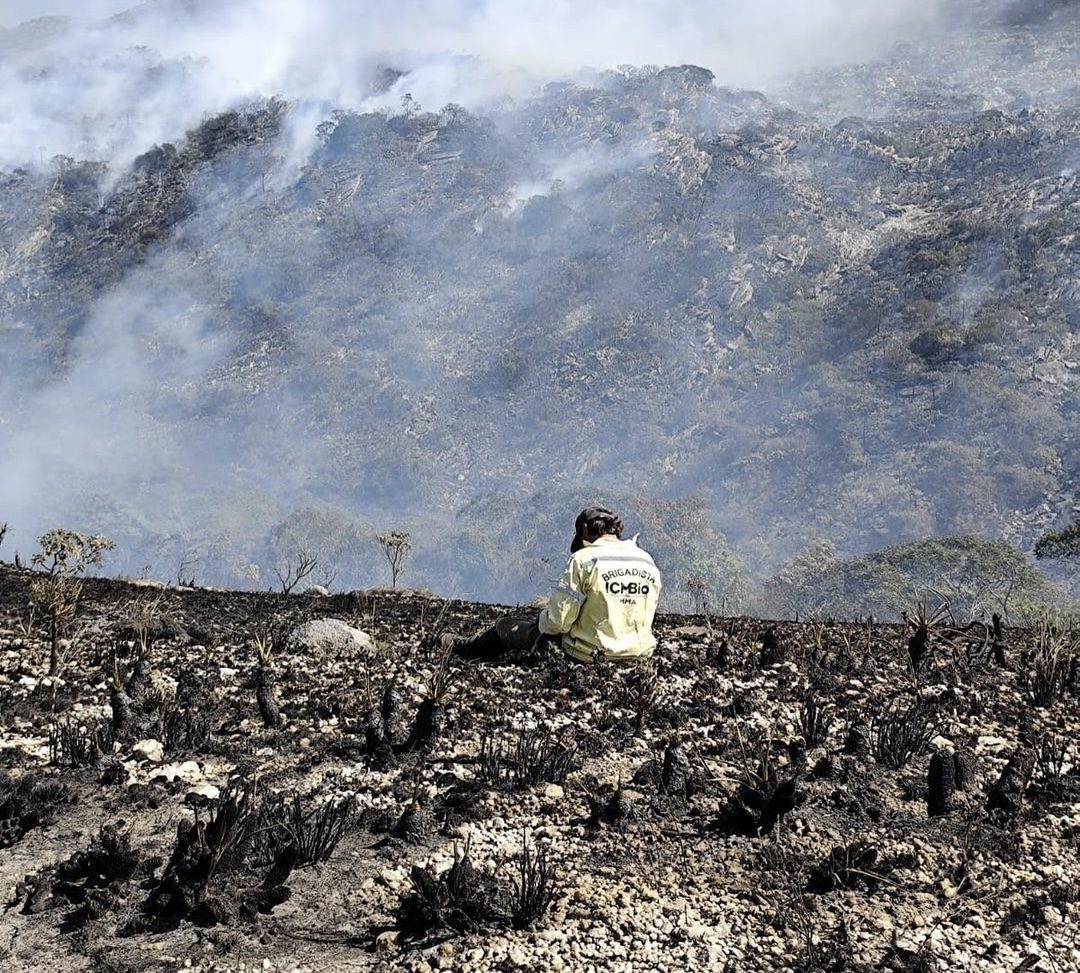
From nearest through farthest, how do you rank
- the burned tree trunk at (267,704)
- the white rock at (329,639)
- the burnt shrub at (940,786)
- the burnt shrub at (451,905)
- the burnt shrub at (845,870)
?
the burnt shrub at (451,905) → the burnt shrub at (845,870) → the burnt shrub at (940,786) → the burned tree trunk at (267,704) → the white rock at (329,639)

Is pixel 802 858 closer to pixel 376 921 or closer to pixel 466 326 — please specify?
pixel 376 921

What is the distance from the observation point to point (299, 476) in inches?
3381

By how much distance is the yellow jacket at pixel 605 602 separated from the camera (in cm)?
648

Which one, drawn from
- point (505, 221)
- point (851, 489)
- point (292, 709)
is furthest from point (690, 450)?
point (292, 709)

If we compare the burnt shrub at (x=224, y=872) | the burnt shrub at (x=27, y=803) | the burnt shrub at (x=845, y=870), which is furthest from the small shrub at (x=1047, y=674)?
the burnt shrub at (x=27, y=803)

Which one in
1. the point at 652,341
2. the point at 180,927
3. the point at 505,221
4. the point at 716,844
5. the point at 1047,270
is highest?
the point at 505,221

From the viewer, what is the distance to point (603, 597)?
6.57 m

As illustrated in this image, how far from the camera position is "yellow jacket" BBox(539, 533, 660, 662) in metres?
6.48

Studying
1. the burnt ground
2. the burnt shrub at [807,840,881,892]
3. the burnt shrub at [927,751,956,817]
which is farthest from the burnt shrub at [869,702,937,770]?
the burnt shrub at [807,840,881,892]

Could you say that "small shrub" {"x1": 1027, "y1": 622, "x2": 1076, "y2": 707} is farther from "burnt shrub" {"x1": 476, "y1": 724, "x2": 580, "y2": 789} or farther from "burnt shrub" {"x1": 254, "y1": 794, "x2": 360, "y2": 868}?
"burnt shrub" {"x1": 254, "y1": 794, "x2": 360, "y2": 868}

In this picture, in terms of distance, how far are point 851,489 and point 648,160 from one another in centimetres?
6820

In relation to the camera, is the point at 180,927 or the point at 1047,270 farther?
the point at 1047,270

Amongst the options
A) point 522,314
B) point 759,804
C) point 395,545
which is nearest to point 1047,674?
point 759,804

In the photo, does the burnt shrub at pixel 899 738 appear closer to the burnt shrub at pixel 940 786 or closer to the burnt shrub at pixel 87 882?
the burnt shrub at pixel 940 786
